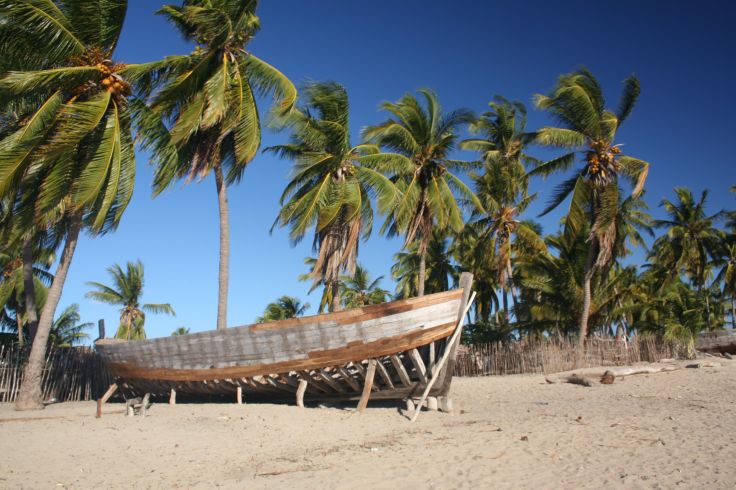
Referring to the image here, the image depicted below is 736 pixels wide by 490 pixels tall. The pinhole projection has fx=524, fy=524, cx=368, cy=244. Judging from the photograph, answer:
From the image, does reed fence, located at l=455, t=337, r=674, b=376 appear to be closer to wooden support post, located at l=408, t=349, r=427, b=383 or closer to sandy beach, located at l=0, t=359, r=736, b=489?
sandy beach, located at l=0, t=359, r=736, b=489

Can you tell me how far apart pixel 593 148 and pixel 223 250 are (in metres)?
14.7

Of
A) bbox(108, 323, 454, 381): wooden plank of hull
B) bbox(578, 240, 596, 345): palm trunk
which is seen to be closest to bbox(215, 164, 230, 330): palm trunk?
bbox(108, 323, 454, 381): wooden plank of hull

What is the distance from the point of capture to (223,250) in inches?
588

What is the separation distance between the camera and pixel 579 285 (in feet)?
77.2

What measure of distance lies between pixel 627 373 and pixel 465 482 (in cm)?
1173

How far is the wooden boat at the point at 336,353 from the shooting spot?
32.7 ft

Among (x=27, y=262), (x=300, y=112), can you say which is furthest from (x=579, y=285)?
(x=27, y=262)

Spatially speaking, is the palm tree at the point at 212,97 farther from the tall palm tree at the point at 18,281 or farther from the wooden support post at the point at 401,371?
the tall palm tree at the point at 18,281

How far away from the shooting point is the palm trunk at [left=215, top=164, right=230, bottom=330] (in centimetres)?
1459

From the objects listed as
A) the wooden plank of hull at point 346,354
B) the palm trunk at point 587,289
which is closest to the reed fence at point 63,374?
the wooden plank of hull at point 346,354

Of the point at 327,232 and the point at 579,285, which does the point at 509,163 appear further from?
the point at 327,232

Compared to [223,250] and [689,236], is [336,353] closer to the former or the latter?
[223,250]

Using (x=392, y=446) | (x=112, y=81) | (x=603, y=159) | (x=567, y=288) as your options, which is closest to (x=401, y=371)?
(x=392, y=446)

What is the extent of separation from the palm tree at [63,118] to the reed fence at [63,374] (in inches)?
141
